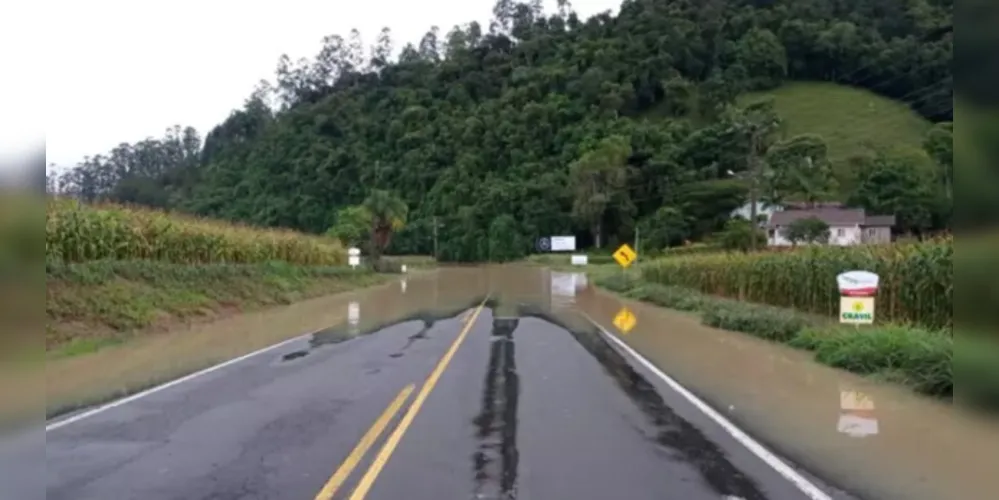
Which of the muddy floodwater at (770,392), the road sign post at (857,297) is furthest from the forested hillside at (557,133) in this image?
the road sign post at (857,297)

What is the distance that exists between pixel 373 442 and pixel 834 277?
16.4m

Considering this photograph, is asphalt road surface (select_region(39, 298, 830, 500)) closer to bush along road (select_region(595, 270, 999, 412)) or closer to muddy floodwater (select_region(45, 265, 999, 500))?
muddy floodwater (select_region(45, 265, 999, 500))

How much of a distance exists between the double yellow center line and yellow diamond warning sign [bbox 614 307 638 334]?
383 inches

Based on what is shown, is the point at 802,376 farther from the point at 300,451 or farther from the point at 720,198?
the point at 720,198

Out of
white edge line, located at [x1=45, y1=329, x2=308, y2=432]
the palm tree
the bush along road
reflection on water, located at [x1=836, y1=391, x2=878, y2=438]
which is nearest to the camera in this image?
the bush along road

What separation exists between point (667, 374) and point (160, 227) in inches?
709

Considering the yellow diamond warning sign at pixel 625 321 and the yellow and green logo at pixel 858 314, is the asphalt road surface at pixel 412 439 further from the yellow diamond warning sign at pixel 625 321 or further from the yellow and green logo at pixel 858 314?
the yellow diamond warning sign at pixel 625 321

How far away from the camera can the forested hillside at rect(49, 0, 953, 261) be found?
10088 cm

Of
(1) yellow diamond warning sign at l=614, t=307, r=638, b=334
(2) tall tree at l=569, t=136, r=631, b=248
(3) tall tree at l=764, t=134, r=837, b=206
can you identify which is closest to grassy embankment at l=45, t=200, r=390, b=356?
(1) yellow diamond warning sign at l=614, t=307, r=638, b=334

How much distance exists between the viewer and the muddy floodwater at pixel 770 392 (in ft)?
25.3

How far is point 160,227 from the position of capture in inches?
1046

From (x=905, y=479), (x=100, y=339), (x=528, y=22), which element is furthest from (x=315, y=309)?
(x=528, y=22)

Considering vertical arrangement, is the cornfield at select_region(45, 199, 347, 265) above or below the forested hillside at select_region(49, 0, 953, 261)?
below

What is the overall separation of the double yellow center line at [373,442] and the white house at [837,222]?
51.3 meters
